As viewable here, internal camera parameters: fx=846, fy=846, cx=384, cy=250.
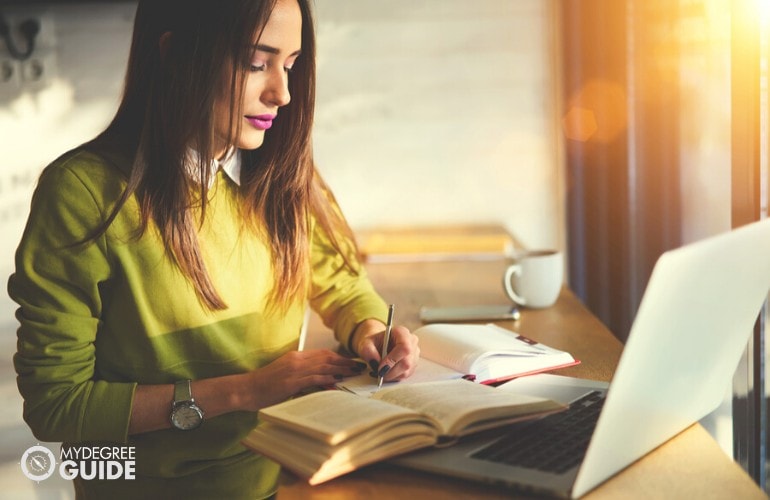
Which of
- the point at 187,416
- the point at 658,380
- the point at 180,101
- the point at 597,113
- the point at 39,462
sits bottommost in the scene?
the point at 39,462

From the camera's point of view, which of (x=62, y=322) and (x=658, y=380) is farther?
(x=62, y=322)

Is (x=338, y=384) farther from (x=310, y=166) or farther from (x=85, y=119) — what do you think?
(x=85, y=119)

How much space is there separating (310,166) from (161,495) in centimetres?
55

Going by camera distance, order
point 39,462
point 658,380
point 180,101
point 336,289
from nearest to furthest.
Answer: point 658,380, point 180,101, point 336,289, point 39,462

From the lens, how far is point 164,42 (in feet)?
3.87

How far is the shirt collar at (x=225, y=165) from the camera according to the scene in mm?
1222

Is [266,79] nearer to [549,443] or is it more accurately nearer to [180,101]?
[180,101]

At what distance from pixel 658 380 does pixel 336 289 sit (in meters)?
0.75

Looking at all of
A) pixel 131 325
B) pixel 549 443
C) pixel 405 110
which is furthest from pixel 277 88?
pixel 405 110

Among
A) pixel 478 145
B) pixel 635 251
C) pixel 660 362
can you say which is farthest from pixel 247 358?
pixel 478 145

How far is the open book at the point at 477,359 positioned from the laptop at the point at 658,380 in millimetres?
162

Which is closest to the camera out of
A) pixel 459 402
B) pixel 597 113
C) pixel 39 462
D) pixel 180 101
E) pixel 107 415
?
pixel 459 402

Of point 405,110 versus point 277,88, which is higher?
point 277,88

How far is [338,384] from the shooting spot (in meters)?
1.05
